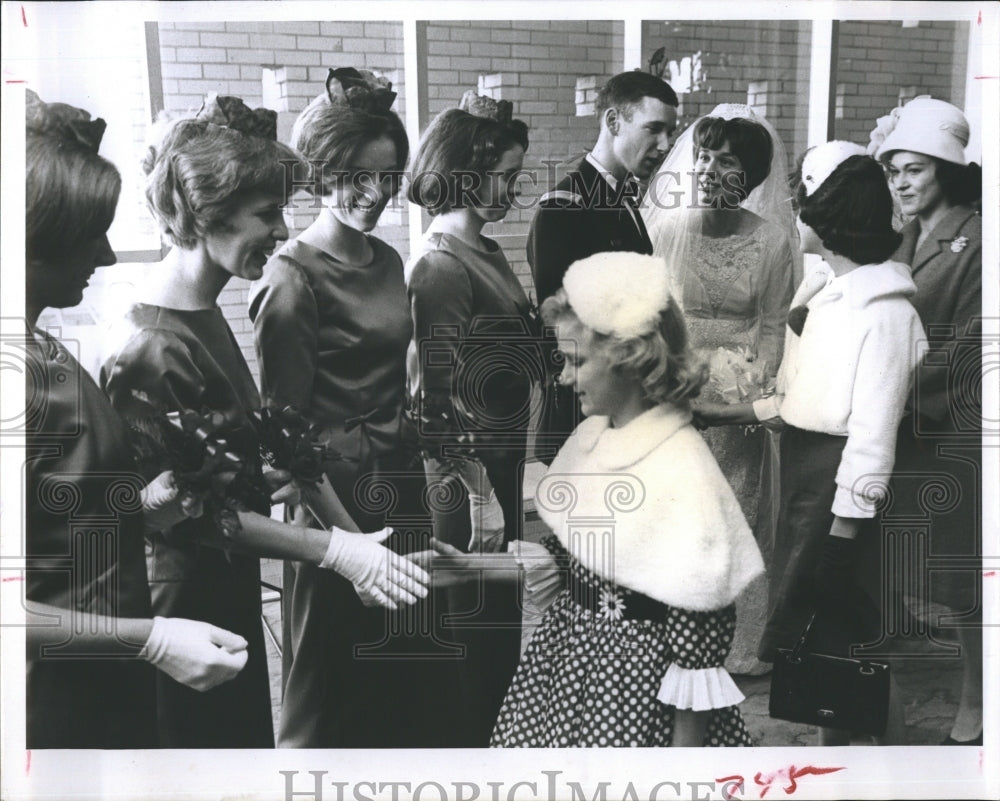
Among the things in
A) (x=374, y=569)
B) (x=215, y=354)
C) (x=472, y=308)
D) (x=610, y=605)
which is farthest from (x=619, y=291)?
(x=215, y=354)

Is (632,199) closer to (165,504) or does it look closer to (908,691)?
(165,504)

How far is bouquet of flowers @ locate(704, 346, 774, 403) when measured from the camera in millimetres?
3748

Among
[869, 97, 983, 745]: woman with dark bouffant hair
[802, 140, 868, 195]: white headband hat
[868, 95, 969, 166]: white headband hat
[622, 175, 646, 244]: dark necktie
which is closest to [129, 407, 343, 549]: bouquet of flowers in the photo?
[622, 175, 646, 244]: dark necktie

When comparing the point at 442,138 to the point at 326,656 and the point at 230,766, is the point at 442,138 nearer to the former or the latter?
the point at 326,656

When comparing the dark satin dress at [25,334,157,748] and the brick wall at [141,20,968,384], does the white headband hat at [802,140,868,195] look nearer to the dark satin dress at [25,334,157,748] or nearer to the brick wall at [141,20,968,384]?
the brick wall at [141,20,968,384]

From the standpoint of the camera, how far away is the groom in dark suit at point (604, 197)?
12.2 feet

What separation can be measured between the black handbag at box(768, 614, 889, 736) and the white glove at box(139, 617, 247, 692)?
2014 millimetres

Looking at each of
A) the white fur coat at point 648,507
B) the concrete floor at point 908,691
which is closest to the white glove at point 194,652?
the concrete floor at point 908,691

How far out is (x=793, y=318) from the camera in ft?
12.4

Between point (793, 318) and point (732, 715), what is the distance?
4.87 feet

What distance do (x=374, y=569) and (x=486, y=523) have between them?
0.44m

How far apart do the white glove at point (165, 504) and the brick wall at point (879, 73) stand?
8.88ft

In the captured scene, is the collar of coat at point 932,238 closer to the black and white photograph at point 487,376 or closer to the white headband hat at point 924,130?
the black and white photograph at point 487,376

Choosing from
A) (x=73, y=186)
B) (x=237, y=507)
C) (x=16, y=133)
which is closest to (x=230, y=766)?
(x=237, y=507)
